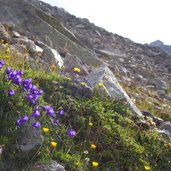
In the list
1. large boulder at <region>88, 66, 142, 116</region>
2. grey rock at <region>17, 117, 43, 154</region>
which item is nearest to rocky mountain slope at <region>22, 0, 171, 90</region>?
large boulder at <region>88, 66, 142, 116</region>

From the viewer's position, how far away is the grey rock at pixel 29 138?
15.6 ft

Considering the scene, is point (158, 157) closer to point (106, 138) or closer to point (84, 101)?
point (106, 138)

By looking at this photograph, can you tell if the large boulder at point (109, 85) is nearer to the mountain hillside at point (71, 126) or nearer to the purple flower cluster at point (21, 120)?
the mountain hillside at point (71, 126)

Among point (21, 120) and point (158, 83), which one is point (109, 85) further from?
point (158, 83)

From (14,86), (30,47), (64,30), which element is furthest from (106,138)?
(64,30)

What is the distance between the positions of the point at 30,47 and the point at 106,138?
416 centimetres

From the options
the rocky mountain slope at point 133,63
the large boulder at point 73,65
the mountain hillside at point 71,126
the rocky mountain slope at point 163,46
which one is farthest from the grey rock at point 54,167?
the rocky mountain slope at point 163,46

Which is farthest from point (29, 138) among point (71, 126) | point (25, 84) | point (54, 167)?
point (71, 126)

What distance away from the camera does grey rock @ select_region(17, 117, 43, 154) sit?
4.77m

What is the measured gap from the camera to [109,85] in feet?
24.0

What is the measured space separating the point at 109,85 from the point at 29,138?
8.74 ft

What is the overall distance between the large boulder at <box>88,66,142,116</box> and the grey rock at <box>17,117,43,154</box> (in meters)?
2.00

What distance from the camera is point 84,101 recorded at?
6.28 meters

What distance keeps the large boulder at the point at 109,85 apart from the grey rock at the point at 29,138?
2004mm
